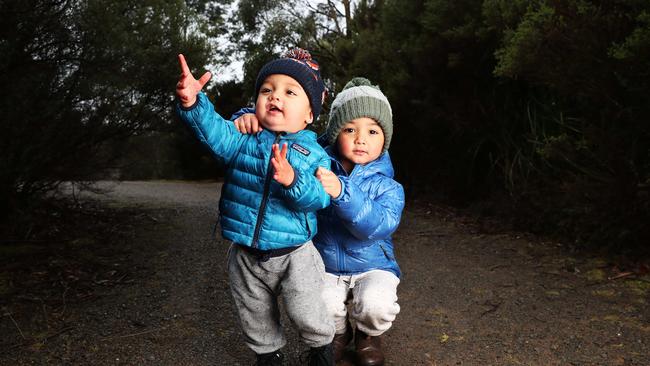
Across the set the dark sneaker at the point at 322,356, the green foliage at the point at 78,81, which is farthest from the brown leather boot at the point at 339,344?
the green foliage at the point at 78,81

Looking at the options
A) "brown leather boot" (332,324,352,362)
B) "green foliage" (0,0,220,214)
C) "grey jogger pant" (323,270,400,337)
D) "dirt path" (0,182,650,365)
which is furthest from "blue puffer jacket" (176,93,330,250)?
"green foliage" (0,0,220,214)

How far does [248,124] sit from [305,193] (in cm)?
45

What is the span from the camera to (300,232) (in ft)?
7.28

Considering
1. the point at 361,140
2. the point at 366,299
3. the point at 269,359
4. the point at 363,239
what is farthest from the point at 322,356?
the point at 361,140

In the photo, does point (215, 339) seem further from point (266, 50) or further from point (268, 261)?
point (266, 50)

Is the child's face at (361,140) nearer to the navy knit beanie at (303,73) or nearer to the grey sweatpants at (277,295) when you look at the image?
the navy knit beanie at (303,73)

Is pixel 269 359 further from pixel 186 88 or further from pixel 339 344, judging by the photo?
pixel 186 88

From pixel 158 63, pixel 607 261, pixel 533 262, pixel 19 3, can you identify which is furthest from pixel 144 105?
pixel 607 261

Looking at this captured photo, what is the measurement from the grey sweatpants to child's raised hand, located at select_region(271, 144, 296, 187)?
0.40m

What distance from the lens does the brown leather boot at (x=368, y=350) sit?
2656mm

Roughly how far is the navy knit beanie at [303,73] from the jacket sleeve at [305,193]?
0.34 meters

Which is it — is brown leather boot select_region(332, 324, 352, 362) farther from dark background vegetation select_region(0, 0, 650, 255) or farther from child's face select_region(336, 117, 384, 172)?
dark background vegetation select_region(0, 0, 650, 255)

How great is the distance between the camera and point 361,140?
2.58 m

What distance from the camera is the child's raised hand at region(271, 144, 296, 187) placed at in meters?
1.95
